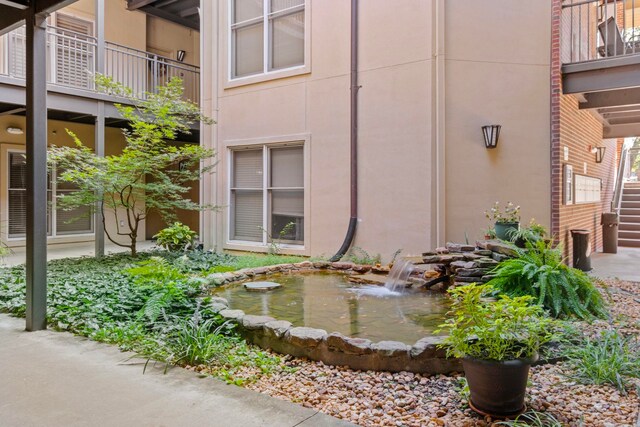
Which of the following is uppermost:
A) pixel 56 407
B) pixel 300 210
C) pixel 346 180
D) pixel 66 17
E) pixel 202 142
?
pixel 66 17

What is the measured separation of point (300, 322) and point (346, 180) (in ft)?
13.5

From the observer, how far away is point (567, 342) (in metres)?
3.61

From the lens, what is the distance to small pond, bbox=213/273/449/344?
4.22 m

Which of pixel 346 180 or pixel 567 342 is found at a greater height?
pixel 346 180

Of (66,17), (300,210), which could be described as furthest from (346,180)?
(66,17)

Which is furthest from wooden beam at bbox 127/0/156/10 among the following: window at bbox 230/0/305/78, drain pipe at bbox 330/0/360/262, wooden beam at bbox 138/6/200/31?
drain pipe at bbox 330/0/360/262

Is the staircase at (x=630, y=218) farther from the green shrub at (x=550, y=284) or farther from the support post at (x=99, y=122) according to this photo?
the support post at (x=99, y=122)

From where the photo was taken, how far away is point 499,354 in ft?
8.24

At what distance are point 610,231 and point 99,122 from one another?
11.3 meters

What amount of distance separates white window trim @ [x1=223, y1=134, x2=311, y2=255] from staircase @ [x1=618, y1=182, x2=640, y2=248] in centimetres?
830

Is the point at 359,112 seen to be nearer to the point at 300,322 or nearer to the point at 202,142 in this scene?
the point at 202,142

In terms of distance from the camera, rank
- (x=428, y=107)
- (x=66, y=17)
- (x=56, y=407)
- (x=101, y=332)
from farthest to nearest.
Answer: (x=66, y=17), (x=428, y=107), (x=101, y=332), (x=56, y=407)

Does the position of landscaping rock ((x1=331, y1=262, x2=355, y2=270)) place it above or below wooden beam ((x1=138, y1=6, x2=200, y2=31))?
below

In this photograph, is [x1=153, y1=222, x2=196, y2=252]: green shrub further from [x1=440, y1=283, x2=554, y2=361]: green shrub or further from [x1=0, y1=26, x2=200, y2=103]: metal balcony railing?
[x1=440, y1=283, x2=554, y2=361]: green shrub
